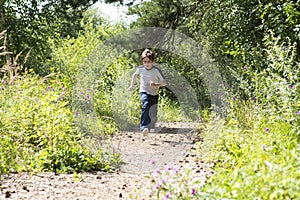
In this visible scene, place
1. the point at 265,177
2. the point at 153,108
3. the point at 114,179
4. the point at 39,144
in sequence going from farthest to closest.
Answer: the point at 153,108
the point at 39,144
the point at 114,179
the point at 265,177

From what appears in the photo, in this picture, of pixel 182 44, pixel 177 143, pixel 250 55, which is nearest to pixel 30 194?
pixel 177 143

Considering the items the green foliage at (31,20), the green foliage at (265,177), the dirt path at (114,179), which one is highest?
the green foliage at (31,20)

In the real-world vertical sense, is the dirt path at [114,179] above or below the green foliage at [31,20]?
below

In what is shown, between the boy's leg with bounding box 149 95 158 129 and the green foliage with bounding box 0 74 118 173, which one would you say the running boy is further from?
the green foliage with bounding box 0 74 118 173

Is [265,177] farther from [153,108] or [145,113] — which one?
[153,108]

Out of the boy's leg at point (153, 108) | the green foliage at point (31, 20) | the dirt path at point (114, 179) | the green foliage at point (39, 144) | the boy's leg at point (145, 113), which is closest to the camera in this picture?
the dirt path at point (114, 179)

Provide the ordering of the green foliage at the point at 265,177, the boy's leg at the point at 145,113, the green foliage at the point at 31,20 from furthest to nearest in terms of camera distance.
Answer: the green foliage at the point at 31,20 → the boy's leg at the point at 145,113 → the green foliage at the point at 265,177

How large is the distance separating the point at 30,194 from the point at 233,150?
2.21 meters

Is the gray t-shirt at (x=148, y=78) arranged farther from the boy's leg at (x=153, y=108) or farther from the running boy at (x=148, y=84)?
the boy's leg at (x=153, y=108)

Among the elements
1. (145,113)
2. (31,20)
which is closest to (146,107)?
A: (145,113)

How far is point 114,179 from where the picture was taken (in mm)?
4754

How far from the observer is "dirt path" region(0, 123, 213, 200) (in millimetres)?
3926

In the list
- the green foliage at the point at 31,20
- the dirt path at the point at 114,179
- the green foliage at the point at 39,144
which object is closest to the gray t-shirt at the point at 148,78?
the dirt path at the point at 114,179

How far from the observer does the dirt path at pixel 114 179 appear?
3.93 metres
